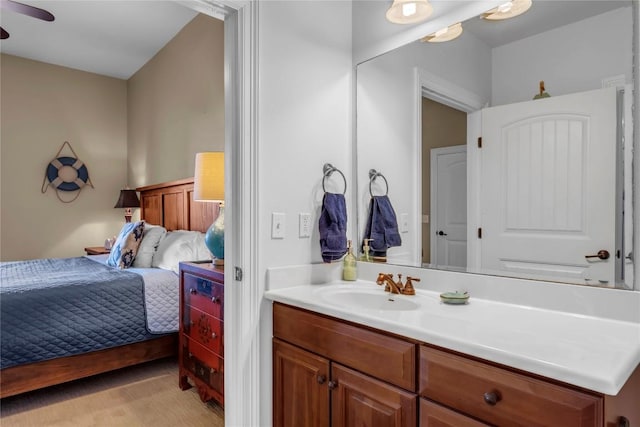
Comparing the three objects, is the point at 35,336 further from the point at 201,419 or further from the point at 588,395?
the point at 588,395

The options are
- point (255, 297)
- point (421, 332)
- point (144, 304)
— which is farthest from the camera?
point (144, 304)

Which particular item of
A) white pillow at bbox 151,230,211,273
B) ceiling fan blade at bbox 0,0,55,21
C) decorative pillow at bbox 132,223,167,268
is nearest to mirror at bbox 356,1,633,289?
white pillow at bbox 151,230,211,273

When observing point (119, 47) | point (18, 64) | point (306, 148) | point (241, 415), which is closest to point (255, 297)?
point (241, 415)

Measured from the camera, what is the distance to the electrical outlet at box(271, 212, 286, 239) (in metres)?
1.65

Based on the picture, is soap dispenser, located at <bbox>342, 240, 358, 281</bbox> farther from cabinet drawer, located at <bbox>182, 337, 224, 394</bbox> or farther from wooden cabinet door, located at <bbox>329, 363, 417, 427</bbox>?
cabinet drawer, located at <bbox>182, 337, 224, 394</bbox>

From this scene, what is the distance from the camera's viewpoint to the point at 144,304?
2.68 meters

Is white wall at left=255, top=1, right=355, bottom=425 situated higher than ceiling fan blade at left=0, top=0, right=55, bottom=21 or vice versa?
ceiling fan blade at left=0, top=0, right=55, bottom=21

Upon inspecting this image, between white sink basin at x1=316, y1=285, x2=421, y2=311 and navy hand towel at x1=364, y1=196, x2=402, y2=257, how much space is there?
0.25 metres

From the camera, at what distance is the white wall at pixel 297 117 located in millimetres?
1621

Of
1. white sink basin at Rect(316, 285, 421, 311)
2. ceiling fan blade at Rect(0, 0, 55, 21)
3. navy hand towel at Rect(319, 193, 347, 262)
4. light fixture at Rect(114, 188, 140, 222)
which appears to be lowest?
white sink basin at Rect(316, 285, 421, 311)

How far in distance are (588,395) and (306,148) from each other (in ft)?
4.39

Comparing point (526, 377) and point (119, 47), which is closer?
point (526, 377)

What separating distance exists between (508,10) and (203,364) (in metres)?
2.28

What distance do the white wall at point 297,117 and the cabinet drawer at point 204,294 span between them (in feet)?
1.74
